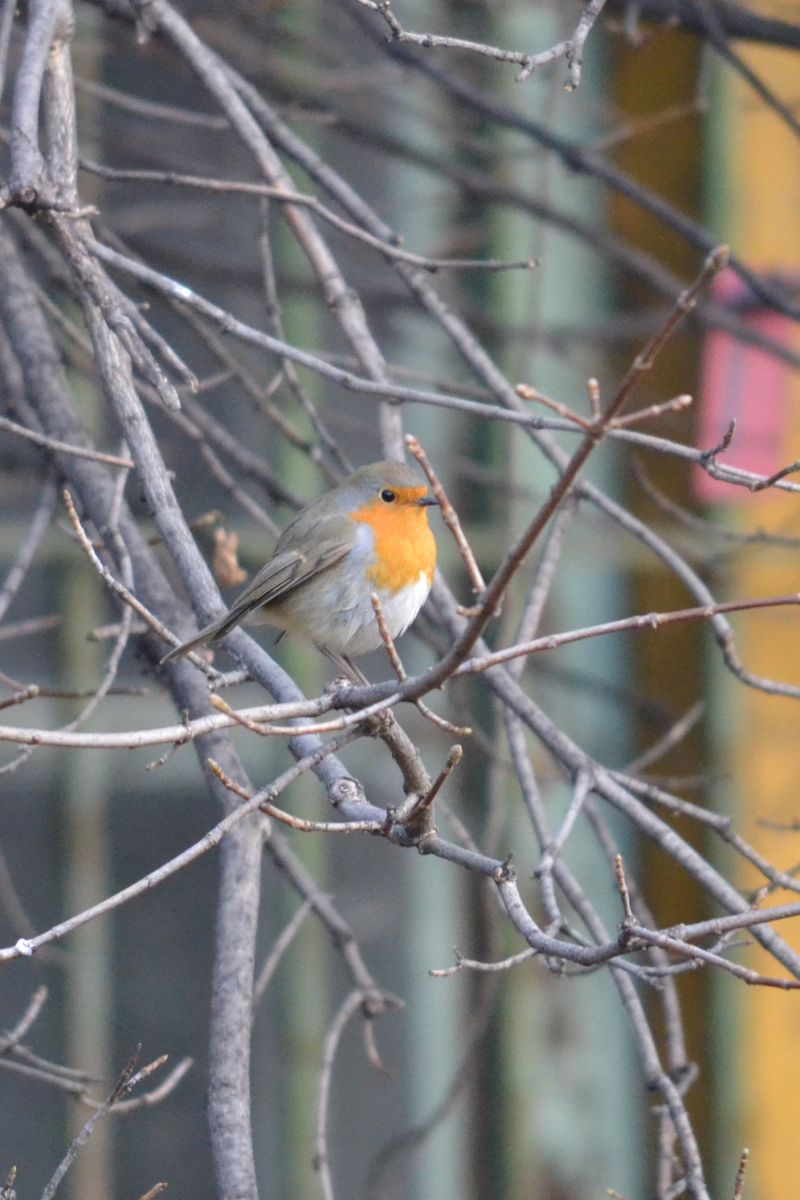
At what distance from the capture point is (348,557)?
2.91 m

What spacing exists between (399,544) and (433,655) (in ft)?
5.28

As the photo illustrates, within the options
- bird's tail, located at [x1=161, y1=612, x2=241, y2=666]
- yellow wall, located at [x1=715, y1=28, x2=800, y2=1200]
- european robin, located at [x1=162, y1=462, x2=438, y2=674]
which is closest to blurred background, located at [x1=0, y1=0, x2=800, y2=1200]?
yellow wall, located at [x1=715, y1=28, x2=800, y2=1200]

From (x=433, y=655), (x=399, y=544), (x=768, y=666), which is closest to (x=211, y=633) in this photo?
(x=399, y=544)

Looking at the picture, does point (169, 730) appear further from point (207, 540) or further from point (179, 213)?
point (179, 213)

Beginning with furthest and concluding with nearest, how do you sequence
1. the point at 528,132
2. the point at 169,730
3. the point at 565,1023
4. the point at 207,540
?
1. the point at 565,1023
2. the point at 207,540
3. the point at 528,132
4. the point at 169,730

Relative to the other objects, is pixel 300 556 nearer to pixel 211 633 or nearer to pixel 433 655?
pixel 211 633

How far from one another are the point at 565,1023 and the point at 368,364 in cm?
313

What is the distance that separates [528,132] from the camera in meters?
3.15

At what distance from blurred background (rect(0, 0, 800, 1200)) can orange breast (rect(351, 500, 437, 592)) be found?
122 cm

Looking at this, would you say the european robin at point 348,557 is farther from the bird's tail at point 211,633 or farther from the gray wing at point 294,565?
the bird's tail at point 211,633

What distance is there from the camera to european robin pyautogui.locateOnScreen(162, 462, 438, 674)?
9.18 feet

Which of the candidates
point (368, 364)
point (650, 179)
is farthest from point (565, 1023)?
point (368, 364)

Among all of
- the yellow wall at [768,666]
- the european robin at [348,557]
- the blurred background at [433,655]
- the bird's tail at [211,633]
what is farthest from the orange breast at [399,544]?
the yellow wall at [768,666]

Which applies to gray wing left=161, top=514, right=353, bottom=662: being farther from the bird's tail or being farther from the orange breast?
the bird's tail
